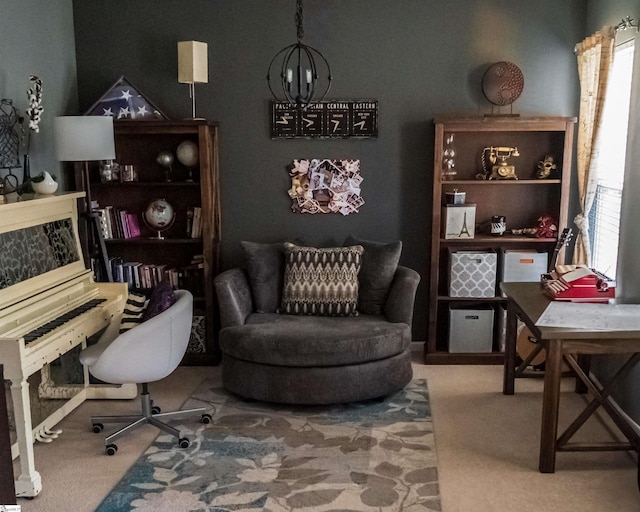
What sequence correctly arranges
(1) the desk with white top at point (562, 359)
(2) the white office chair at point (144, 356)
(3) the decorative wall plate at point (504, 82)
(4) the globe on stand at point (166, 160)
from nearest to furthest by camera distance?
(1) the desk with white top at point (562, 359), (2) the white office chair at point (144, 356), (3) the decorative wall plate at point (504, 82), (4) the globe on stand at point (166, 160)

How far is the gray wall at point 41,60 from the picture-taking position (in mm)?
4012

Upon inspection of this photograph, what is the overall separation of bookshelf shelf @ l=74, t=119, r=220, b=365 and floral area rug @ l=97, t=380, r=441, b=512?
975mm

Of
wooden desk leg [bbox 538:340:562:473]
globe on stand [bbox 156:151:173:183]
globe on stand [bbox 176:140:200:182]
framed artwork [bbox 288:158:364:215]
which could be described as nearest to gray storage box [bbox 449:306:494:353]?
framed artwork [bbox 288:158:364:215]

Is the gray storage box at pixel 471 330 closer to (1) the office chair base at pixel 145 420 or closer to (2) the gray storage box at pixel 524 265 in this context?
(2) the gray storage box at pixel 524 265

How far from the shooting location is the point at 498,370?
4.58 metres

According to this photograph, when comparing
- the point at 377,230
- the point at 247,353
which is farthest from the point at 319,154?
the point at 247,353

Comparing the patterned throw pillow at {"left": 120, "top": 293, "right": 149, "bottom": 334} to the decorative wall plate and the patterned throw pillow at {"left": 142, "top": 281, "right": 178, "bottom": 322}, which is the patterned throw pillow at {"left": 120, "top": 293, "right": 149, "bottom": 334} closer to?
the patterned throw pillow at {"left": 142, "top": 281, "right": 178, "bottom": 322}

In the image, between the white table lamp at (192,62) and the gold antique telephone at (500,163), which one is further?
the gold antique telephone at (500,163)

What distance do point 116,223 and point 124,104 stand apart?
84cm

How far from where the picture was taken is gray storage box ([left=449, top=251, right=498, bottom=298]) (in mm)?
4641

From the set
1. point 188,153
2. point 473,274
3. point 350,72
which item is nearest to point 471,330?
point 473,274

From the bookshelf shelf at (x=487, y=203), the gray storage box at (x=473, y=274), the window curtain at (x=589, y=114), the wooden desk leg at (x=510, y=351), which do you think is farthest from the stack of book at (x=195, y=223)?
the window curtain at (x=589, y=114)

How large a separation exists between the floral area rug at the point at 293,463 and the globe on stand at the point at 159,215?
138 cm

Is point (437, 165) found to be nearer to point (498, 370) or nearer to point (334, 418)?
point (498, 370)
